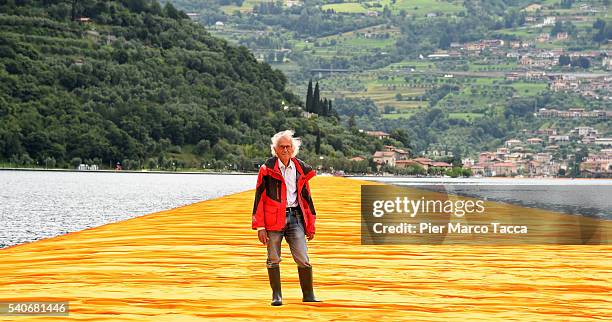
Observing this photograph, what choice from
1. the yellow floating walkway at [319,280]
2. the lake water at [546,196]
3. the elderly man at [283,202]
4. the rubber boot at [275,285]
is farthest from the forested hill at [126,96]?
the elderly man at [283,202]

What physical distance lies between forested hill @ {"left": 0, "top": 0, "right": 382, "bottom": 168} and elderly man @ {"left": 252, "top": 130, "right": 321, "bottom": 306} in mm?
133685

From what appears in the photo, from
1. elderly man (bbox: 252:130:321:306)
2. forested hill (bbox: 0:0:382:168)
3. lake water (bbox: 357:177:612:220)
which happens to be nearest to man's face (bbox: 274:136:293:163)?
elderly man (bbox: 252:130:321:306)

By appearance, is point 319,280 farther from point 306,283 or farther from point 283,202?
point 283,202

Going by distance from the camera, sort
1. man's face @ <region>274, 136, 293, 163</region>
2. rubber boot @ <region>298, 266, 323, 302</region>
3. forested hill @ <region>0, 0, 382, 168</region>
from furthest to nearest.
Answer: forested hill @ <region>0, 0, 382, 168</region> < rubber boot @ <region>298, 266, 323, 302</region> < man's face @ <region>274, 136, 293, 163</region>

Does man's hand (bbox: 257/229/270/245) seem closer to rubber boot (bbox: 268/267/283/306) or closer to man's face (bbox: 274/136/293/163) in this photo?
rubber boot (bbox: 268/267/283/306)

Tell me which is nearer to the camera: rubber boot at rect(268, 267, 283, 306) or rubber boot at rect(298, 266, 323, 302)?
rubber boot at rect(268, 267, 283, 306)

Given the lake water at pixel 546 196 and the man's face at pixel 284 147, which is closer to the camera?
the man's face at pixel 284 147

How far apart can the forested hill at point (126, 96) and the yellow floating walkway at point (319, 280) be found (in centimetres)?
12631

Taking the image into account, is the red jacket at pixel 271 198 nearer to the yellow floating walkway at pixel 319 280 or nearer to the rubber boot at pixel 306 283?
the rubber boot at pixel 306 283

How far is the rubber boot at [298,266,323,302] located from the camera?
12.2 metres

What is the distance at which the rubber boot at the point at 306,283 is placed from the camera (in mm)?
12234

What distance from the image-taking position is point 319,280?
48.2 feet

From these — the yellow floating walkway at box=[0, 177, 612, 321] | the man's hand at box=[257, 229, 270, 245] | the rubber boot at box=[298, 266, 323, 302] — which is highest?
the man's hand at box=[257, 229, 270, 245]

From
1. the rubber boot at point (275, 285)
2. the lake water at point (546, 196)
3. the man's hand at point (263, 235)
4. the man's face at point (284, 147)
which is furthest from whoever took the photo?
the lake water at point (546, 196)
